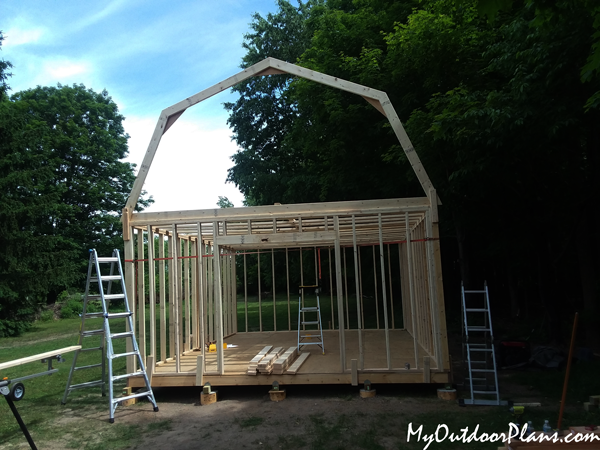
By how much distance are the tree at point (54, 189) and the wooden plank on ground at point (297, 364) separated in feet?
42.3

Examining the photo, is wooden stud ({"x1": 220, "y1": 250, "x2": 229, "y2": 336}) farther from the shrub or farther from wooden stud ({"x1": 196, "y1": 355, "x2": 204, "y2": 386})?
the shrub

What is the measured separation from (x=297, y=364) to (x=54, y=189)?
19.9 metres

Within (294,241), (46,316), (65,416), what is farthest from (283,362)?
(46,316)

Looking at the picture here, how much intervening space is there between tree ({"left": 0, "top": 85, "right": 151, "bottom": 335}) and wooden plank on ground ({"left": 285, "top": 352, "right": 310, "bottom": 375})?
1288 cm

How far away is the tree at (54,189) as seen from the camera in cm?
1644

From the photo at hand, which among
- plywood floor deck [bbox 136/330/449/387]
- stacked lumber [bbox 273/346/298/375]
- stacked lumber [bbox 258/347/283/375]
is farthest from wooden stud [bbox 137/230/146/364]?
stacked lumber [bbox 273/346/298/375]

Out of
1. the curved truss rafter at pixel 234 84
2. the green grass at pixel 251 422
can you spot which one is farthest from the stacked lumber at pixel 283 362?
the curved truss rafter at pixel 234 84

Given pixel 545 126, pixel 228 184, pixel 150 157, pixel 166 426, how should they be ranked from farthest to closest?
1. pixel 228 184
2. pixel 545 126
3. pixel 150 157
4. pixel 166 426

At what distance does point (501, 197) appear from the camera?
1012cm

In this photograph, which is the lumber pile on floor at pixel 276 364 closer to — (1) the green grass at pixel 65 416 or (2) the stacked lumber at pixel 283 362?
(2) the stacked lumber at pixel 283 362

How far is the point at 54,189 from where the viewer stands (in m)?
22.4

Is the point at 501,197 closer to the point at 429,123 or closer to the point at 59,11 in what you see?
the point at 429,123

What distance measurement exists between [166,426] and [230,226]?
12.4 feet

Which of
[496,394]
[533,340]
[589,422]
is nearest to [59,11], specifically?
[496,394]
